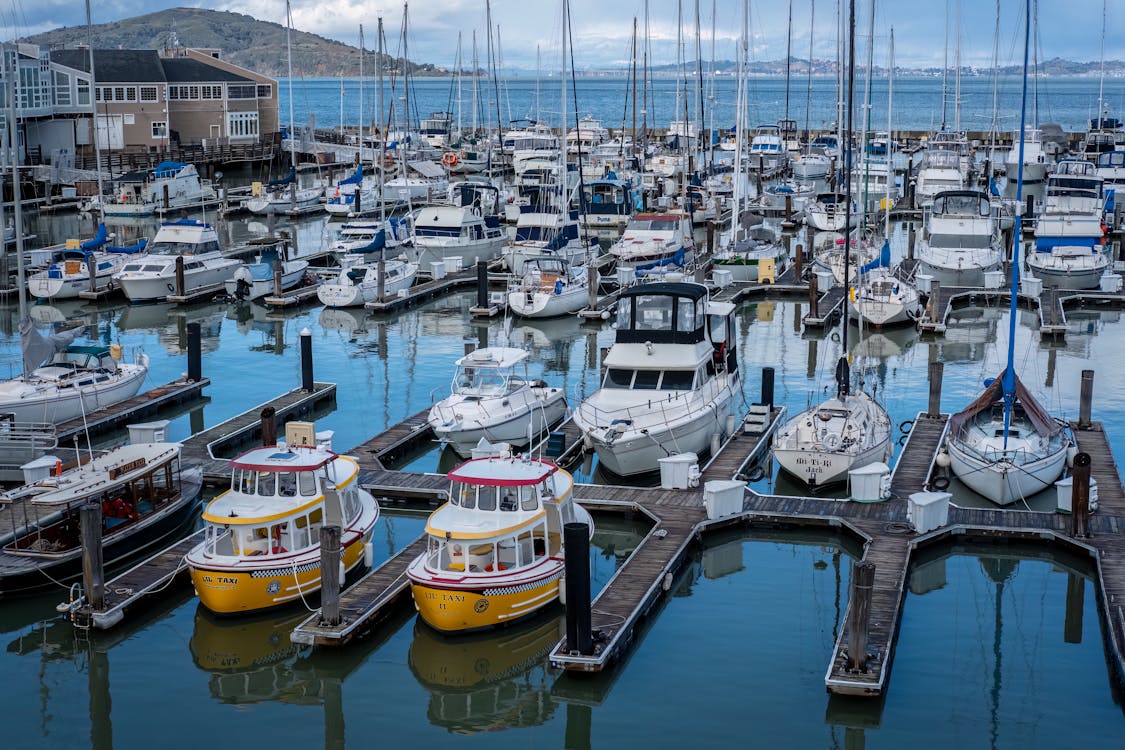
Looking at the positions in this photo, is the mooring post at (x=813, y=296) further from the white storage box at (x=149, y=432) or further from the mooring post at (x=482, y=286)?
the white storage box at (x=149, y=432)

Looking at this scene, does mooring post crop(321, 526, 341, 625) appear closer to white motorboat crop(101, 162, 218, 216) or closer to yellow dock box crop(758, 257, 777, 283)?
yellow dock box crop(758, 257, 777, 283)

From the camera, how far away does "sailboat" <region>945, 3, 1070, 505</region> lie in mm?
25578

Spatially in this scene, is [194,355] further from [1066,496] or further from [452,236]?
[1066,496]

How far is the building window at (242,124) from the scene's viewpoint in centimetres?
9300

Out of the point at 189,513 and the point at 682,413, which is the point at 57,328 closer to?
the point at 189,513

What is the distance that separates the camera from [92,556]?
20.2 metres

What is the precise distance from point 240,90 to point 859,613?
83.7 metres

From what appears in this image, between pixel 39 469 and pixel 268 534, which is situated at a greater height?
pixel 39 469

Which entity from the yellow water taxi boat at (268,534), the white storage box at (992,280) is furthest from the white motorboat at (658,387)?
the white storage box at (992,280)

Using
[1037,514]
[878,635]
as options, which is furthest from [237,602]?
[1037,514]

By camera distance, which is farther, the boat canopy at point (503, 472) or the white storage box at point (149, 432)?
the white storage box at point (149, 432)

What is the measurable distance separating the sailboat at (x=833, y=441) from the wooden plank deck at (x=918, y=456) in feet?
1.74

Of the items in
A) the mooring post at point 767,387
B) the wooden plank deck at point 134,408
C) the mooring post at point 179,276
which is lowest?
the wooden plank deck at point 134,408

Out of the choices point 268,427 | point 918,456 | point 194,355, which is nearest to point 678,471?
point 918,456
